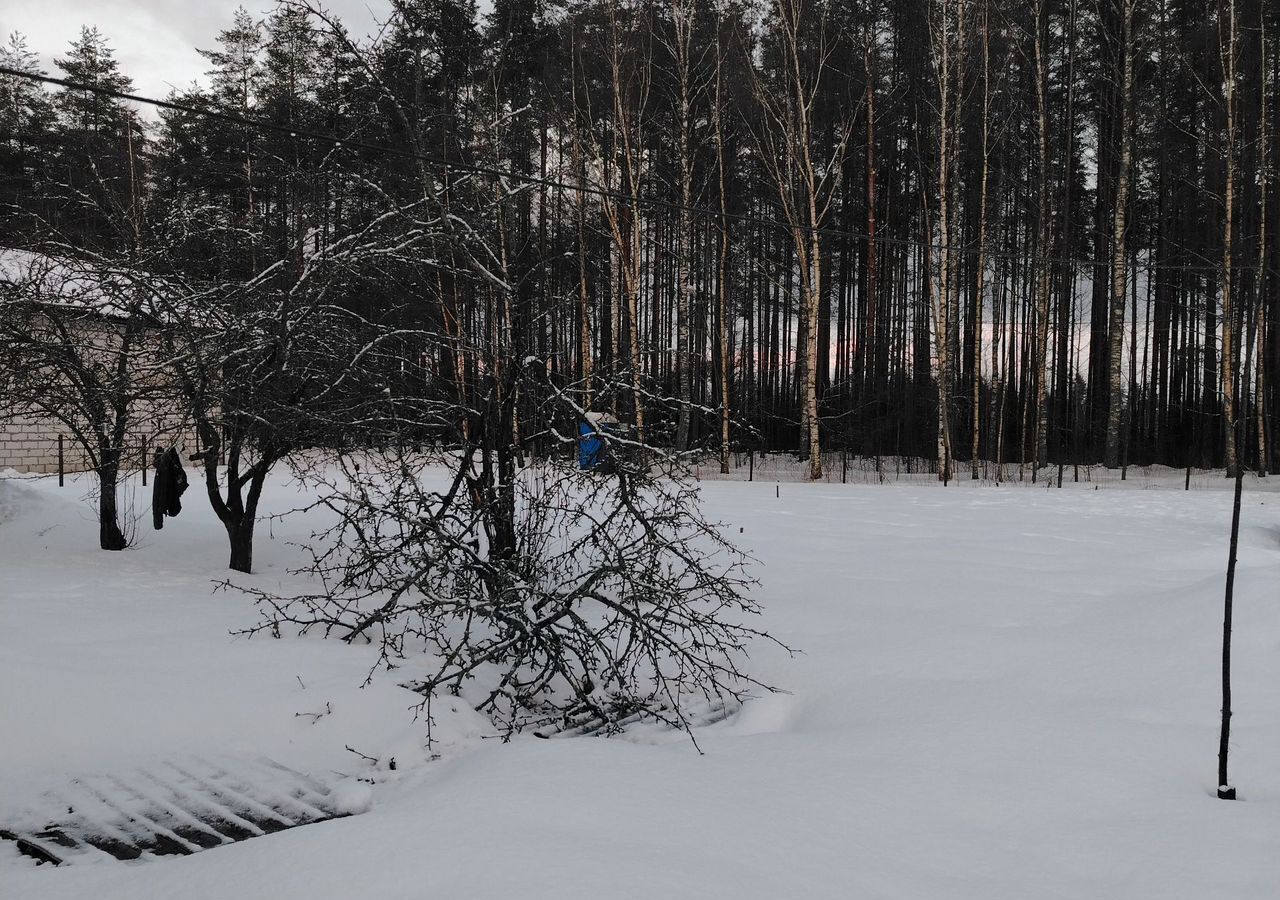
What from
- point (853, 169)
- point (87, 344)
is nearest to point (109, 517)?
point (87, 344)

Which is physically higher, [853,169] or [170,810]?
[853,169]

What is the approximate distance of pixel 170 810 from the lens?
3289 mm

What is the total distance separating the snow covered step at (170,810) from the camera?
9.95 feet

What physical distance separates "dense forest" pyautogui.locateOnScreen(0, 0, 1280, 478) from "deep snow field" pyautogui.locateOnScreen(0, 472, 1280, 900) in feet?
21.0

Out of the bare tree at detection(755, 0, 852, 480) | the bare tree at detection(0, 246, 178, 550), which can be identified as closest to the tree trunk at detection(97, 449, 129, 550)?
the bare tree at detection(0, 246, 178, 550)

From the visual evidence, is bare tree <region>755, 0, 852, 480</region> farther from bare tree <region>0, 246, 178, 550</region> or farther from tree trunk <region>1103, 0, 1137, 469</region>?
bare tree <region>0, 246, 178, 550</region>

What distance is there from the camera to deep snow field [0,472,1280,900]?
2.61 metres

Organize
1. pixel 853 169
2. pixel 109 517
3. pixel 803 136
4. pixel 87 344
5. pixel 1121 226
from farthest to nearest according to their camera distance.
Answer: pixel 853 169 < pixel 1121 226 < pixel 803 136 < pixel 109 517 < pixel 87 344

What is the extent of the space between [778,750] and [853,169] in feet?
79.3

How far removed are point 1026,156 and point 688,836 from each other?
22638 millimetres

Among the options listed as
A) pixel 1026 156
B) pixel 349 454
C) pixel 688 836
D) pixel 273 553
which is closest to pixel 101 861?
pixel 688 836

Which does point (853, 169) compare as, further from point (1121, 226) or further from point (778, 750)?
point (778, 750)

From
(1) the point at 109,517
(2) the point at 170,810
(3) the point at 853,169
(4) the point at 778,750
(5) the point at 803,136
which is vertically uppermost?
(3) the point at 853,169

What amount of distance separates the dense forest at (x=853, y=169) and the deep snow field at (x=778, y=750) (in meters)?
6.40
